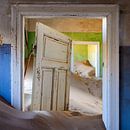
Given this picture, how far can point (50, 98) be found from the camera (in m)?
4.92

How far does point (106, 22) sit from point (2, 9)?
1316mm

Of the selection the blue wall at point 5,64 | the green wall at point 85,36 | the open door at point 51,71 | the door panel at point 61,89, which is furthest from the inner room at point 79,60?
the blue wall at point 5,64

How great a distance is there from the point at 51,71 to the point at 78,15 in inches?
71.7

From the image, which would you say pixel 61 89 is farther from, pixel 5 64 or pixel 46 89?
pixel 5 64

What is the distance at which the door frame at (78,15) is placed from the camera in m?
3.31

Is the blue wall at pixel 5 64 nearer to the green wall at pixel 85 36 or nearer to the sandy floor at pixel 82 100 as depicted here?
the sandy floor at pixel 82 100

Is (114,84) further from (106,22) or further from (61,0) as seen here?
(61,0)

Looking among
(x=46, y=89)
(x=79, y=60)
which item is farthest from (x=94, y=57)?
(x=46, y=89)

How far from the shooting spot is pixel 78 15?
3.36 meters

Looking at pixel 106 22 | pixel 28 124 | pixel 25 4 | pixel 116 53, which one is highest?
pixel 25 4

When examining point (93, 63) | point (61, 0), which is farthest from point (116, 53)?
point (93, 63)

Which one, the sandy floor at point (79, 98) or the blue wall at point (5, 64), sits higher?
the blue wall at point (5, 64)

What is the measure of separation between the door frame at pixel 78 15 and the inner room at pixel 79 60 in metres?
2.08

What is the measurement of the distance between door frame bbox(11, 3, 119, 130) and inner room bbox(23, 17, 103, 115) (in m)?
2.08
